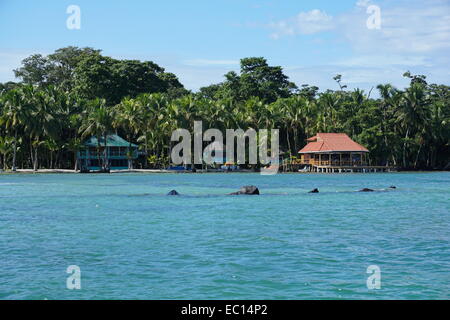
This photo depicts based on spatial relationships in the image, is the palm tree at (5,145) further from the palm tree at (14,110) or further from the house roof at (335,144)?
the house roof at (335,144)

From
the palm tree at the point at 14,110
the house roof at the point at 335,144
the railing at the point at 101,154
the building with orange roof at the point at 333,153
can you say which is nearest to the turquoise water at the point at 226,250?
the palm tree at the point at 14,110

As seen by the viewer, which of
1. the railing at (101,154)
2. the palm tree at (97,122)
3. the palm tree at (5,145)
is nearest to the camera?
the palm tree at (5,145)

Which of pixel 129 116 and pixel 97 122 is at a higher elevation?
pixel 129 116

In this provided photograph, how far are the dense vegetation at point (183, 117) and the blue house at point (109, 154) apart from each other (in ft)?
5.01

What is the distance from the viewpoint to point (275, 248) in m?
15.9

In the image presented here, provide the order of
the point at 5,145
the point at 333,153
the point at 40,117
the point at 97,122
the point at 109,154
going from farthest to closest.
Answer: the point at 109,154 → the point at 333,153 → the point at 5,145 → the point at 97,122 → the point at 40,117

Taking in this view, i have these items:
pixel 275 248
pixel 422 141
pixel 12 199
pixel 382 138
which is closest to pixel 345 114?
Result: pixel 382 138

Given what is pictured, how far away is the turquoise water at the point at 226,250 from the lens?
37.6 feet

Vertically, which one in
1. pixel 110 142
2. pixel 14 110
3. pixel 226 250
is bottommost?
pixel 226 250

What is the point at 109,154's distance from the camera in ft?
254

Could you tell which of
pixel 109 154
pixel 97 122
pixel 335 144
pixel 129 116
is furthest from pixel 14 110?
pixel 335 144

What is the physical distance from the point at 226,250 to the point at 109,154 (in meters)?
63.8

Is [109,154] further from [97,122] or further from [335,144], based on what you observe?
[335,144]
